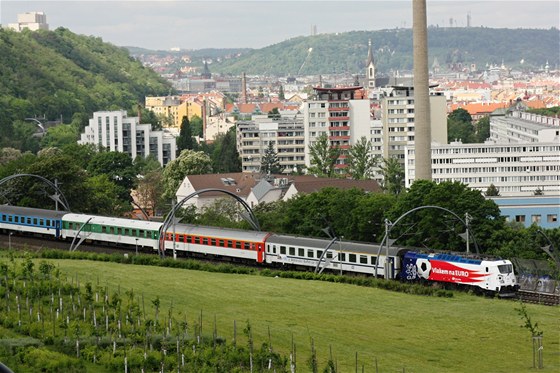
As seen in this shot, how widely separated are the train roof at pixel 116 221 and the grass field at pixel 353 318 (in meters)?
8.38

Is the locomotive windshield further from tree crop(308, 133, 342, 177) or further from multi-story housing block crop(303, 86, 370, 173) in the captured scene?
multi-story housing block crop(303, 86, 370, 173)

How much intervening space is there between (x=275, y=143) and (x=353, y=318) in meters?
120

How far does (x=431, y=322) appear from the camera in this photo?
48.1 metres

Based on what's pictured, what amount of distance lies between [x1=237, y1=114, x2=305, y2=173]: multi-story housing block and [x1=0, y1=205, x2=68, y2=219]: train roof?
89.8m

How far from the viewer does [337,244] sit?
6053 cm

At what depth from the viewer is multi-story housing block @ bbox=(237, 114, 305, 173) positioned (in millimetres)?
168250

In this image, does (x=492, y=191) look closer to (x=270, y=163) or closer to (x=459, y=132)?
(x=270, y=163)

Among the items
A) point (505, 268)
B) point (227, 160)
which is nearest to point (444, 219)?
point (505, 268)

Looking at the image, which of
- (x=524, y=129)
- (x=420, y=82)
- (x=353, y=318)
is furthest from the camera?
(x=524, y=129)

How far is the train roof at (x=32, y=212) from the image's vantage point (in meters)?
74.6

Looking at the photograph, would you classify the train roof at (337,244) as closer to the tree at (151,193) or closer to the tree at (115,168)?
the tree at (151,193)

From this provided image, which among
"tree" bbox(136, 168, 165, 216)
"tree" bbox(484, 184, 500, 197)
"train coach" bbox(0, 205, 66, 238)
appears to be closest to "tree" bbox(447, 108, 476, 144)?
"tree" bbox(484, 184, 500, 197)

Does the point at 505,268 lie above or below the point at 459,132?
below

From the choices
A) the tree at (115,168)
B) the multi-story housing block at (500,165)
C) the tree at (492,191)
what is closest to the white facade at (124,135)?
the tree at (115,168)
